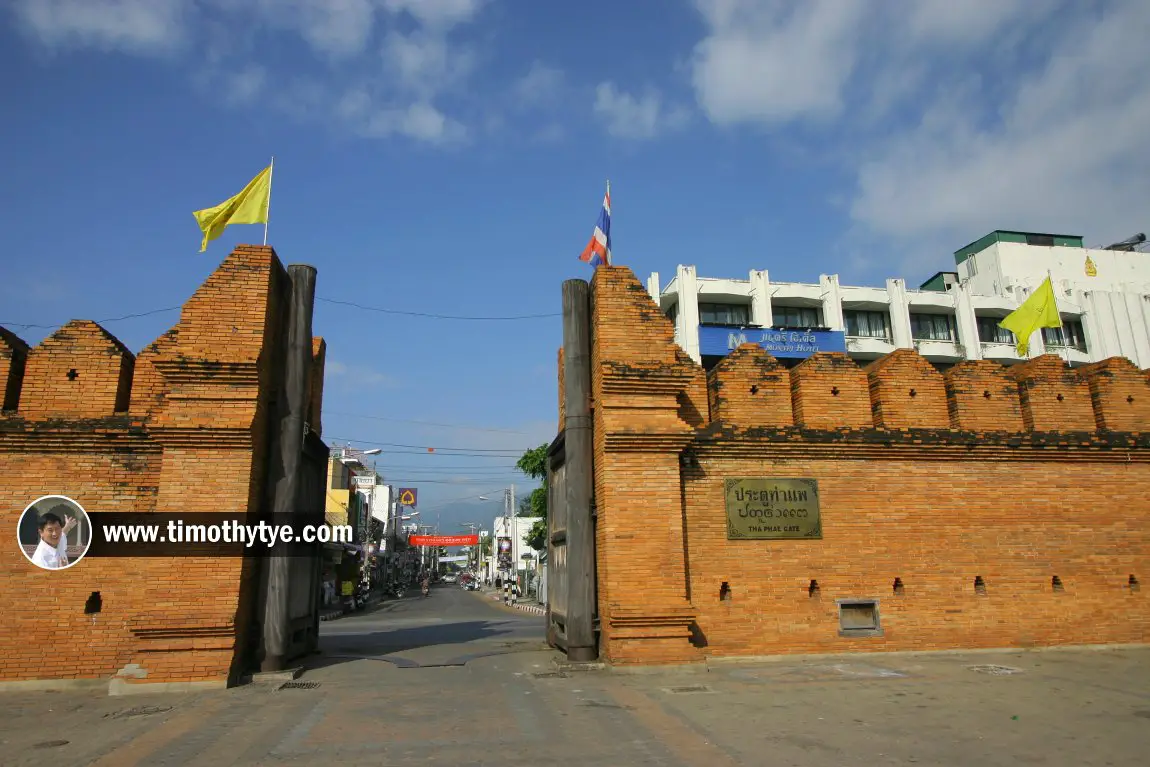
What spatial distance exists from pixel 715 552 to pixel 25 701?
837 cm

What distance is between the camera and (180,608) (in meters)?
8.78

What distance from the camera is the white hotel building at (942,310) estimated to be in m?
39.4

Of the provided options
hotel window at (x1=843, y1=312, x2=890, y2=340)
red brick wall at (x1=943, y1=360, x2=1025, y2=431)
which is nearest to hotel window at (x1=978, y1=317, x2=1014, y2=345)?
hotel window at (x1=843, y1=312, x2=890, y2=340)

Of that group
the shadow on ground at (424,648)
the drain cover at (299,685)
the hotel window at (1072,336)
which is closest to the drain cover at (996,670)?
the shadow on ground at (424,648)

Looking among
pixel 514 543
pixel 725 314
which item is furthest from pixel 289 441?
pixel 514 543

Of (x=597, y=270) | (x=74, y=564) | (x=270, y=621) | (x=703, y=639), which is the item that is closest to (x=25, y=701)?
(x=74, y=564)

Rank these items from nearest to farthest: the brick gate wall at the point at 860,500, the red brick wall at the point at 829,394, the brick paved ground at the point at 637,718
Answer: the brick paved ground at the point at 637,718, the brick gate wall at the point at 860,500, the red brick wall at the point at 829,394

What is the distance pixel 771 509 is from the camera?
33.9 feet

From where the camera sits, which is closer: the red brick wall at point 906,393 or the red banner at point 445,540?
the red brick wall at point 906,393

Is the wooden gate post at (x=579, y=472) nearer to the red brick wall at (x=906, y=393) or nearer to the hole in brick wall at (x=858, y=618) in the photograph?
the hole in brick wall at (x=858, y=618)

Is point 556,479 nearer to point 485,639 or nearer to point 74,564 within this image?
point 485,639

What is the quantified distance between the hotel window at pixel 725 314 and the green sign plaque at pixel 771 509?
30.7 metres

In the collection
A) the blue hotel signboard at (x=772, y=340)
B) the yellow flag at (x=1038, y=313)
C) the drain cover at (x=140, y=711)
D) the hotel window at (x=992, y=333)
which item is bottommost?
the drain cover at (x=140, y=711)

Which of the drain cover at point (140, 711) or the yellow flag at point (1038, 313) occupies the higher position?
the yellow flag at point (1038, 313)
